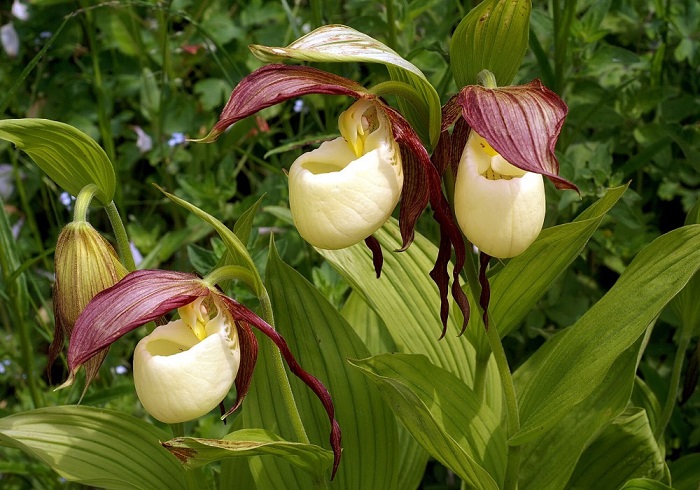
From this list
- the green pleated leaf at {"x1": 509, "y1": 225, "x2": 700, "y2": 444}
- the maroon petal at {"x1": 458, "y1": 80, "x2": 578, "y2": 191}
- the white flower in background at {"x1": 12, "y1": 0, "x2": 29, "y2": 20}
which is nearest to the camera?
the maroon petal at {"x1": 458, "y1": 80, "x2": 578, "y2": 191}

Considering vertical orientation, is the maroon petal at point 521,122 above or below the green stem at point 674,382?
above

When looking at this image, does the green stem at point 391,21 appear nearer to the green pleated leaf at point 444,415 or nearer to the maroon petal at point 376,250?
the maroon petal at point 376,250

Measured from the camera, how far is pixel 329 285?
1470 mm

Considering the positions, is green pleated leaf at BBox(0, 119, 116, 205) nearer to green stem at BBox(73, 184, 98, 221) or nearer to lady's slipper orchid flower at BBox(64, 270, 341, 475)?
green stem at BBox(73, 184, 98, 221)

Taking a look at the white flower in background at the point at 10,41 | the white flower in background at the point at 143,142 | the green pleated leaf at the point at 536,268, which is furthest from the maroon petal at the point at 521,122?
the white flower in background at the point at 10,41

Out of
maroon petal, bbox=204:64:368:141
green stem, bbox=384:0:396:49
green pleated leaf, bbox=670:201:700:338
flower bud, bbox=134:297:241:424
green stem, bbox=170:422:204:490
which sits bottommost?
green stem, bbox=170:422:204:490

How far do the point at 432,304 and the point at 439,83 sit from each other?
49 cm

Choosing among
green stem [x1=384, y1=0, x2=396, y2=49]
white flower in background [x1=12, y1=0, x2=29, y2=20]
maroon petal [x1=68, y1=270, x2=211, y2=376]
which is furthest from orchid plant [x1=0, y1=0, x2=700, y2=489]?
white flower in background [x1=12, y1=0, x2=29, y2=20]

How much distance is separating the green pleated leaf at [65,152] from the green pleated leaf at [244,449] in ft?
1.09

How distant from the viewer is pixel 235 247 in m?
0.92

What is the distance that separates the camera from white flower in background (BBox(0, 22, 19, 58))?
203 cm

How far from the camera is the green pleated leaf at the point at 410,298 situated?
1241mm

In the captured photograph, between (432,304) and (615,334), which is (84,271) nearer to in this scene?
(432,304)

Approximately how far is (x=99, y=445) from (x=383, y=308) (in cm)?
46
